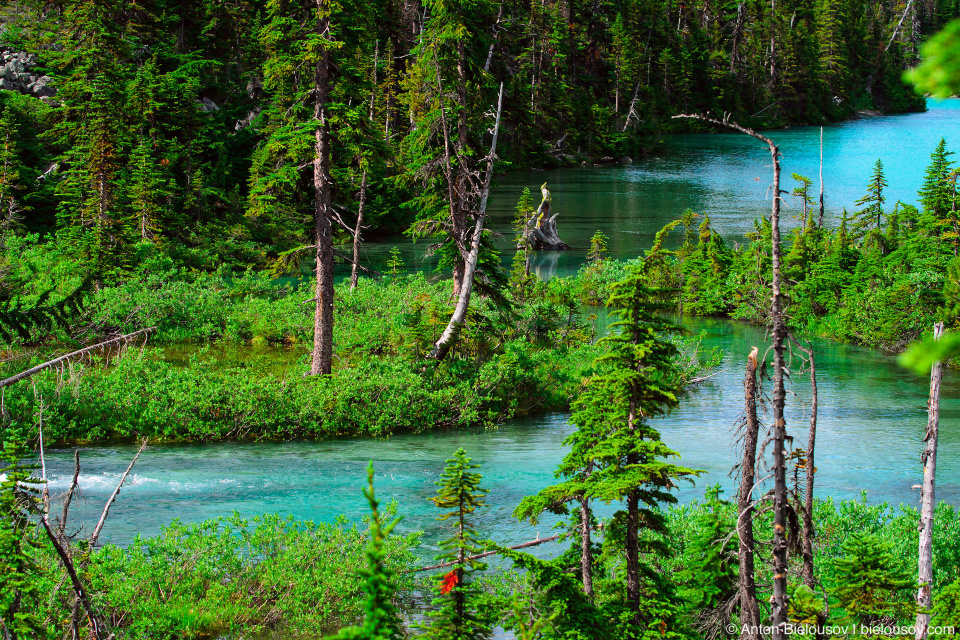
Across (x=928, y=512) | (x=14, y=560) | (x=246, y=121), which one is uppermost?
(x=246, y=121)

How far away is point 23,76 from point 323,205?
108 feet

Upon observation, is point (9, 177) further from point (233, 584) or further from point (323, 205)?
point (233, 584)

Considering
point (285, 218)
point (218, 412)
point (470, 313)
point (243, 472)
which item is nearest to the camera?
point (243, 472)

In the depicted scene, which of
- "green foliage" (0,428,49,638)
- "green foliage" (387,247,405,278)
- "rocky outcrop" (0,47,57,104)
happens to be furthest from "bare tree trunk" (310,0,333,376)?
"rocky outcrop" (0,47,57,104)

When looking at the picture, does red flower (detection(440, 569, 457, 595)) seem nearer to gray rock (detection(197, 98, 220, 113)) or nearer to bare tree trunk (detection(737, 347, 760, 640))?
bare tree trunk (detection(737, 347, 760, 640))

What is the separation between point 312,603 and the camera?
10.9m

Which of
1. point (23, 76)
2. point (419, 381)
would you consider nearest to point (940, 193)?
point (419, 381)

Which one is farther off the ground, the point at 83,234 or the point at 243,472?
the point at 83,234

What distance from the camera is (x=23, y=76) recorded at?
4428cm

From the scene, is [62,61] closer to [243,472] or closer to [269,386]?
[269,386]

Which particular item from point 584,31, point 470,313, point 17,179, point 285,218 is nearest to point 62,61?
point 17,179

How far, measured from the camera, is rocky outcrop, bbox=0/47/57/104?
43.7m

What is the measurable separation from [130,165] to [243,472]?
22.1m

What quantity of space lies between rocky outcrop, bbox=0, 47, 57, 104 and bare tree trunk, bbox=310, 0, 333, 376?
2974 centimetres
